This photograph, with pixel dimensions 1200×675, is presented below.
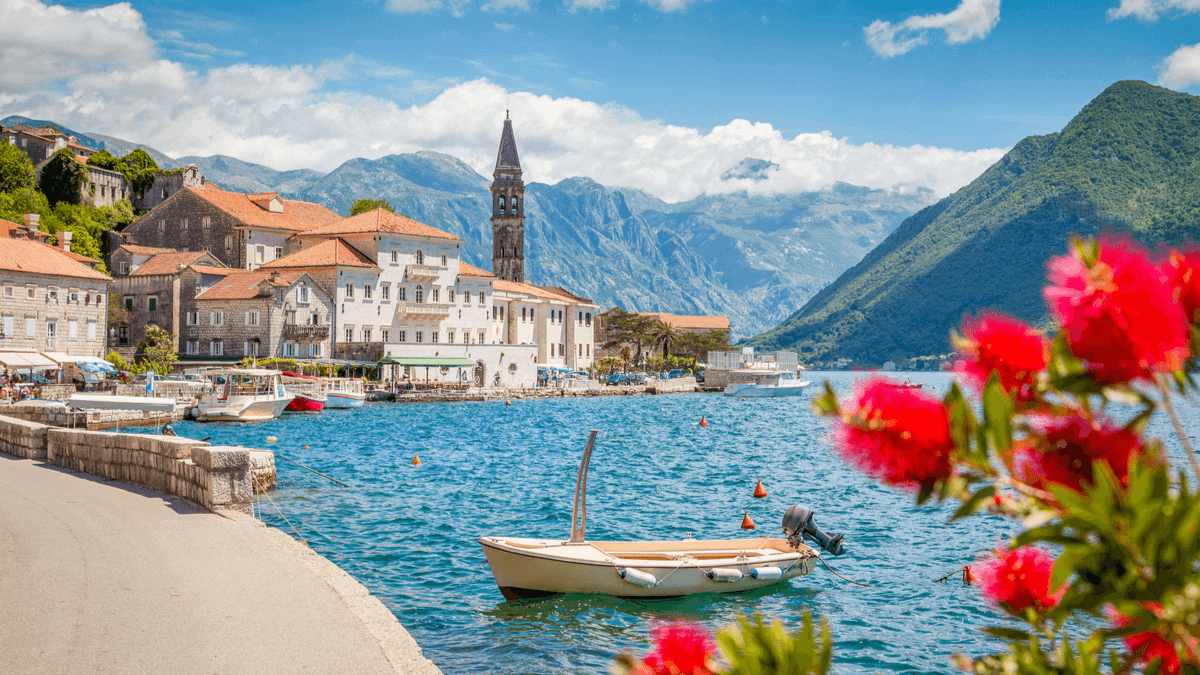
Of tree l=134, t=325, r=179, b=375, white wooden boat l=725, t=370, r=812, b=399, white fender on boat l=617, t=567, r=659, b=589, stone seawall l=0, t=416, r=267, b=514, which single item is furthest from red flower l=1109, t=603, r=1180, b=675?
white wooden boat l=725, t=370, r=812, b=399

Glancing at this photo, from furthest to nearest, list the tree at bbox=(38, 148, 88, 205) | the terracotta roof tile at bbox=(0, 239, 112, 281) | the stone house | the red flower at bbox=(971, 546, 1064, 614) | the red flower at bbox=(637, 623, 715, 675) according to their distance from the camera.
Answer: the tree at bbox=(38, 148, 88, 205) → the stone house → the terracotta roof tile at bbox=(0, 239, 112, 281) → the red flower at bbox=(971, 546, 1064, 614) → the red flower at bbox=(637, 623, 715, 675)

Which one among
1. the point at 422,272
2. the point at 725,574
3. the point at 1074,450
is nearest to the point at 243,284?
the point at 422,272

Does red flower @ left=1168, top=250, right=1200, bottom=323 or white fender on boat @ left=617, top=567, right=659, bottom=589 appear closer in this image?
red flower @ left=1168, top=250, right=1200, bottom=323

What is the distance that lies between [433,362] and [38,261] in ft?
95.4

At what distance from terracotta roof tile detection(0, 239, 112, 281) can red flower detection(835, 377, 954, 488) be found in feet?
197

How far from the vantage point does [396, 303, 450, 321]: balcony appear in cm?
7338

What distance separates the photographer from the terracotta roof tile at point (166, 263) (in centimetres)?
6744

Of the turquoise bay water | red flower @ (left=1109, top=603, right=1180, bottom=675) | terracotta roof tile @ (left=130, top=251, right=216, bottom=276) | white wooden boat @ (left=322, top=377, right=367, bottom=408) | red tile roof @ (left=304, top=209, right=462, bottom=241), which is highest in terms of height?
→ red tile roof @ (left=304, top=209, right=462, bottom=241)

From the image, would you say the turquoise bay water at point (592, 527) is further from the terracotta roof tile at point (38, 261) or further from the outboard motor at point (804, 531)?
the terracotta roof tile at point (38, 261)

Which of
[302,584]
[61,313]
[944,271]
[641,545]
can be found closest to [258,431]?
[61,313]

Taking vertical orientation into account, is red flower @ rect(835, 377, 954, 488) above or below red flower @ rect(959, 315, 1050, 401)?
below

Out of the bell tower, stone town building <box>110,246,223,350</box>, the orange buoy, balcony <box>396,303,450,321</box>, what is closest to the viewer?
the orange buoy

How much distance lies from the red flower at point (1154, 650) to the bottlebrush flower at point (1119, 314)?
0.56m

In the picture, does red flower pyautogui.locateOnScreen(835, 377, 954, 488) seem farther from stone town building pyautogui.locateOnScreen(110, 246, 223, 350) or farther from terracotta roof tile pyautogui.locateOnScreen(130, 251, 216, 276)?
terracotta roof tile pyautogui.locateOnScreen(130, 251, 216, 276)
